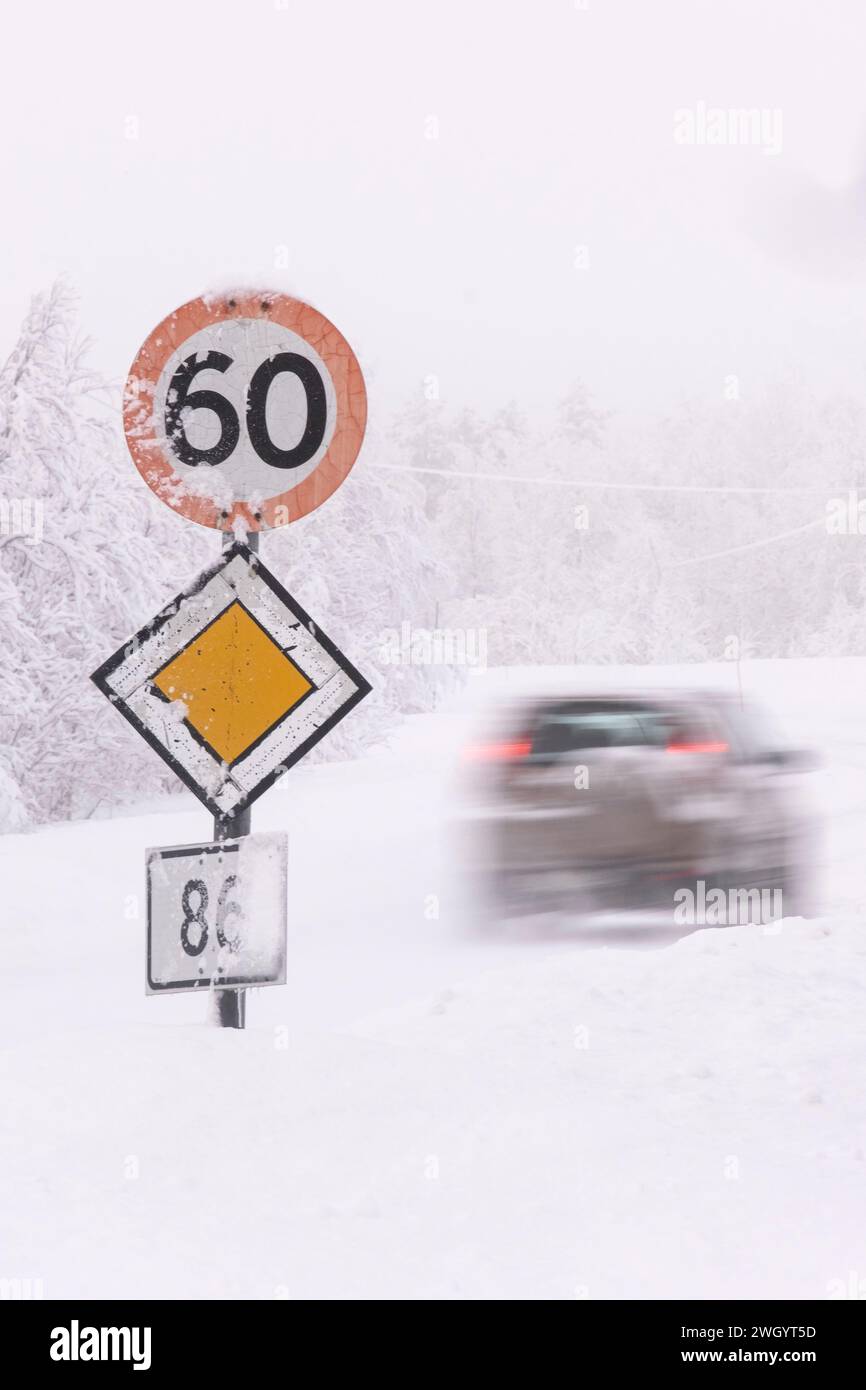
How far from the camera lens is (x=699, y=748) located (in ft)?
29.2

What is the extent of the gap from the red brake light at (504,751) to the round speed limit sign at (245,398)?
178 inches

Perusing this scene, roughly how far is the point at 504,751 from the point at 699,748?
124 centimetres

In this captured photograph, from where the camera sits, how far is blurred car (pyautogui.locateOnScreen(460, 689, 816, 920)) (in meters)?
8.49

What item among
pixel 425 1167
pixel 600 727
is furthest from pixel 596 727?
pixel 425 1167

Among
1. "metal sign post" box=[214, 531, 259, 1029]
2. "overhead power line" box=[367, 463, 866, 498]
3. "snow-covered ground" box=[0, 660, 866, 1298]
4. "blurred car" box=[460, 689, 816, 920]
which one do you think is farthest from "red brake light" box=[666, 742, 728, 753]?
"overhead power line" box=[367, 463, 866, 498]

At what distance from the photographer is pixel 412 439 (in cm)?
7631

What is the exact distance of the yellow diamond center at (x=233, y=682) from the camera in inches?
163

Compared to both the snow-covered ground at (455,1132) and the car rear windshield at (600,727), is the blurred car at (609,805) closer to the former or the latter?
the car rear windshield at (600,727)

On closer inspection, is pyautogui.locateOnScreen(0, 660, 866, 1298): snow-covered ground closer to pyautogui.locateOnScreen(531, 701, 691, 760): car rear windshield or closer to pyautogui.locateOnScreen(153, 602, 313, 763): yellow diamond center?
pyautogui.locateOnScreen(153, 602, 313, 763): yellow diamond center

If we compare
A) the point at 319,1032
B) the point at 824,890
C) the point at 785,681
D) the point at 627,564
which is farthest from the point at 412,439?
the point at 319,1032

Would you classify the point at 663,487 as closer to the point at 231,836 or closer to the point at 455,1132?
the point at 231,836

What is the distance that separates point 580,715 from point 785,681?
45516 millimetres

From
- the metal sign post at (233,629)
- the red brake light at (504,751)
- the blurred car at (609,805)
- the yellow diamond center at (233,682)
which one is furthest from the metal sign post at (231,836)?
the red brake light at (504,751)
